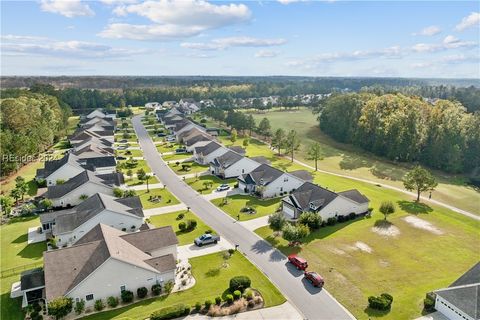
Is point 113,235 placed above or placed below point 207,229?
above

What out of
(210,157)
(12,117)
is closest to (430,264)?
(210,157)

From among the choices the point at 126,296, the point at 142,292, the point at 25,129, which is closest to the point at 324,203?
the point at 142,292

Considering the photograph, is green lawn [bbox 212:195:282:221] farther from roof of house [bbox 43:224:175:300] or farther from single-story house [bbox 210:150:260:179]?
roof of house [bbox 43:224:175:300]

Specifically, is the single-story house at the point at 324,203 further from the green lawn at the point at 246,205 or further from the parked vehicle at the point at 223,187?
the parked vehicle at the point at 223,187

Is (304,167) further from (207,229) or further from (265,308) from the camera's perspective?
(265,308)

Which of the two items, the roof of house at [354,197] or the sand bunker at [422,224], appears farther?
the roof of house at [354,197]

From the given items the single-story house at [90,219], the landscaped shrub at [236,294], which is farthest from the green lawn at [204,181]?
the landscaped shrub at [236,294]
